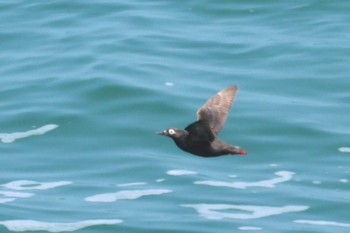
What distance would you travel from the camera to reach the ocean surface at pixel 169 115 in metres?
22.9

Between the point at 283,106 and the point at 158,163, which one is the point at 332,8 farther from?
the point at 158,163

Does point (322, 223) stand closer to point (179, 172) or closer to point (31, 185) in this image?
point (179, 172)

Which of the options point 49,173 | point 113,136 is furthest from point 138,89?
point 49,173

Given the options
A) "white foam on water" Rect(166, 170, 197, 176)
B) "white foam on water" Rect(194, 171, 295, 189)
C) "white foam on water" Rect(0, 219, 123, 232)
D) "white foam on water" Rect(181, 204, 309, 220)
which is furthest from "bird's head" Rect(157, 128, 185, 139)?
"white foam on water" Rect(166, 170, 197, 176)

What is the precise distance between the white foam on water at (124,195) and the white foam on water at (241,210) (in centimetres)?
73

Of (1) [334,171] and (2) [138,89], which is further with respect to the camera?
(2) [138,89]

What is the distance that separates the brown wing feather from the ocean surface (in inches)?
227

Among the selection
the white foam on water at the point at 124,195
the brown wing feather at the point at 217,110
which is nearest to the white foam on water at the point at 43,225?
the white foam on water at the point at 124,195

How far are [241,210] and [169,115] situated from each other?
9.78 ft

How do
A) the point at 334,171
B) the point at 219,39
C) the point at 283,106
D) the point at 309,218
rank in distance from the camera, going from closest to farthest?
the point at 309,218 < the point at 334,171 < the point at 283,106 < the point at 219,39

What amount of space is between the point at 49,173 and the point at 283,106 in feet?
13.5

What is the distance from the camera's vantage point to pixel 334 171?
24.3 m

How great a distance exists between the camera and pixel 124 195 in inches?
926

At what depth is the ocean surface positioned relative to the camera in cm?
2289
